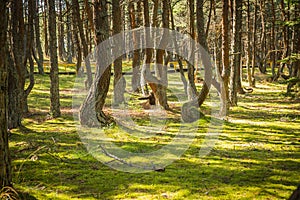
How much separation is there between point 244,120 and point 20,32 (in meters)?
8.95

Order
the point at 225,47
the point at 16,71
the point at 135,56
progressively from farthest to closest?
the point at 135,56 < the point at 225,47 < the point at 16,71

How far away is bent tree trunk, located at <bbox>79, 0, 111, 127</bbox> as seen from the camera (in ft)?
37.9

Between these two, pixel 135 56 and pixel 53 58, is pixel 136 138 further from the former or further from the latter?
pixel 135 56

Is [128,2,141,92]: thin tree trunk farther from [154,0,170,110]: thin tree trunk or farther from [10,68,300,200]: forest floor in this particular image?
[10,68,300,200]: forest floor

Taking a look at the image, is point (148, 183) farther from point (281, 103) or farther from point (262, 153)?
point (281, 103)

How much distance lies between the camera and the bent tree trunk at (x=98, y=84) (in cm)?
1155

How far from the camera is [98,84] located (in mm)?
11727

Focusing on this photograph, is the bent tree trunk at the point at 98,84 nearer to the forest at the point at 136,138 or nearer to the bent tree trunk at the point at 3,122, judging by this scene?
the forest at the point at 136,138

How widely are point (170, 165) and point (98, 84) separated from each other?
5085 mm

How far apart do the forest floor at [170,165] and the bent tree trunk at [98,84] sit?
1.98 ft

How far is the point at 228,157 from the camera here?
8.28 meters

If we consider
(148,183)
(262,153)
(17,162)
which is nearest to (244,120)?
(262,153)

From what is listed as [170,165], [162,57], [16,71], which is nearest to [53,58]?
[16,71]

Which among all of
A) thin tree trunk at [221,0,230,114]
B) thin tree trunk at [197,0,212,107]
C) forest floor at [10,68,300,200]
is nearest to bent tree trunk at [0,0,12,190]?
forest floor at [10,68,300,200]
